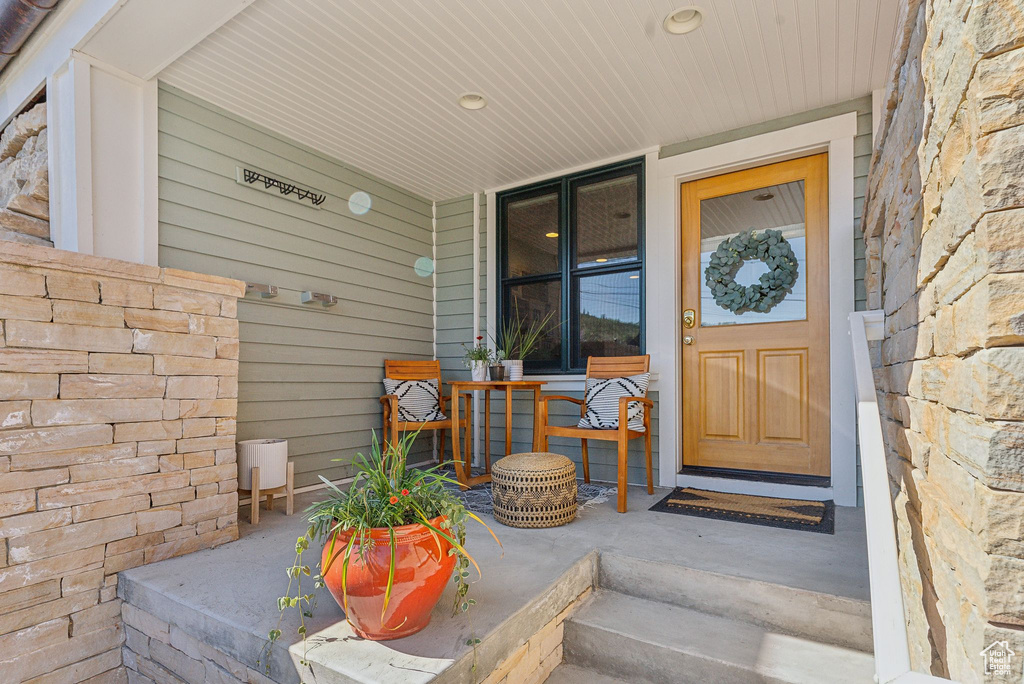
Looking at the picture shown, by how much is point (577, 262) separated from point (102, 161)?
2892 mm

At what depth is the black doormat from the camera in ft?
8.53

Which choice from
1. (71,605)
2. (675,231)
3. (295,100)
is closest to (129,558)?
(71,605)

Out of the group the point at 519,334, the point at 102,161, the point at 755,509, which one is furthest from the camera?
the point at 519,334

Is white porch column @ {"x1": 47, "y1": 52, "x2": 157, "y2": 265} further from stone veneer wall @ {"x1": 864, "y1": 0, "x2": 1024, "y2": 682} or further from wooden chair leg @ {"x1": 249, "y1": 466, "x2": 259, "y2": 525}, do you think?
stone veneer wall @ {"x1": 864, "y1": 0, "x2": 1024, "y2": 682}

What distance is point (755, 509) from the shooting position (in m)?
2.86

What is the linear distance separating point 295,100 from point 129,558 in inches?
97.6

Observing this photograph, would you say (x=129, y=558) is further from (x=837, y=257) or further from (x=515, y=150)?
(x=837, y=257)

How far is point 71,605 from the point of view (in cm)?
197

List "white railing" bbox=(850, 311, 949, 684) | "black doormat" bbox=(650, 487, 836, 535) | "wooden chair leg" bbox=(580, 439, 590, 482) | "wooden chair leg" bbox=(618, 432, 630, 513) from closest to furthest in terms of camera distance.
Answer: "white railing" bbox=(850, 311, 949, 684)
"black doormat" bbox=(650, 487, 836, 535)
"wooden chair leg" bbox=(618, 432, 630, 513)
"wooden chair leg" bbox=(580, 439, 590, 482)

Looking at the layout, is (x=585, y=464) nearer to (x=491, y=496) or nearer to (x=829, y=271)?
(x=491, y=496)

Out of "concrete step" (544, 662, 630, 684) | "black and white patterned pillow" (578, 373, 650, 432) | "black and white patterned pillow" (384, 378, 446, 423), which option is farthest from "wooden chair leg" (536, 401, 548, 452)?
"concrete step" (544, 662, 630, 684)

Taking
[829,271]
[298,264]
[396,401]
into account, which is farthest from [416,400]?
[829,271]

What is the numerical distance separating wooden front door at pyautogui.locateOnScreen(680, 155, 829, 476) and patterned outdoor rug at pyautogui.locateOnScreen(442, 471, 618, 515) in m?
0.65

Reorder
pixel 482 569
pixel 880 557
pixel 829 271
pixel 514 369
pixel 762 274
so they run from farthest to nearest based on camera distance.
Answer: pixel 514 369 → pixel 762 274 → pixel 829 271 → pixel 482 569 → pixel 880 557
